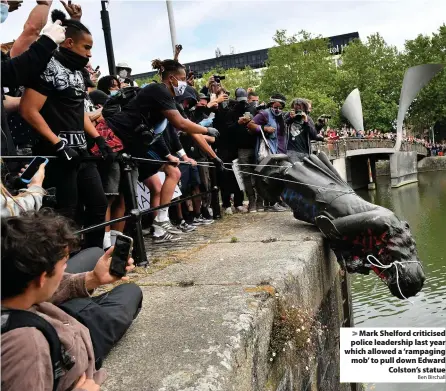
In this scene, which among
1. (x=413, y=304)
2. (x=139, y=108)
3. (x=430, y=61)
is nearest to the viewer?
(x=139, y=108)

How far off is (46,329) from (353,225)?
2.99m

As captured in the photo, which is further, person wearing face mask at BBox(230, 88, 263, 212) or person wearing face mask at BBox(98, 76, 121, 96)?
person wearing face mask at BBox(230, 88, 263, 212)

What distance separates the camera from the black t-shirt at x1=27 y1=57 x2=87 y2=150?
3051 mm

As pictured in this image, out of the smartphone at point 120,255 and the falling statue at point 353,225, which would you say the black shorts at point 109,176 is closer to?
the falling statue at point 353,225

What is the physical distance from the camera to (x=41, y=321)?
155cm

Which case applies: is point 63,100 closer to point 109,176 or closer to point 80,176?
point 80,176

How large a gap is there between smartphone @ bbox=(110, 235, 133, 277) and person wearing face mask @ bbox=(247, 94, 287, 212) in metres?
4.54

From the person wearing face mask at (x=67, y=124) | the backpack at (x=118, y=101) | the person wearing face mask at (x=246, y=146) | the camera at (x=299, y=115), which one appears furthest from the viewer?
the camera at (x=299, y=115)

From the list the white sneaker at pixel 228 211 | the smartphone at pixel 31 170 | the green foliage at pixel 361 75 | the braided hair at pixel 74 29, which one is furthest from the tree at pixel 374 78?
the smartphone at pixel 31 170

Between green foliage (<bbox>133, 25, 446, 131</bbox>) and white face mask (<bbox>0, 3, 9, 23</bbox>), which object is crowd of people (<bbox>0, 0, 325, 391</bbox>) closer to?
white face mask (<bbox>0, 3, 9, 23</bbox>)

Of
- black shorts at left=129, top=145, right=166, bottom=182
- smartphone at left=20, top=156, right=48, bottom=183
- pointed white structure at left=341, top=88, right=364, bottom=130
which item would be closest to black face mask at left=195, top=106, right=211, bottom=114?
black shorts at left=129, top=145, right=166, bottom=182

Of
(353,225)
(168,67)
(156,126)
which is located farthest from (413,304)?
(168,67)

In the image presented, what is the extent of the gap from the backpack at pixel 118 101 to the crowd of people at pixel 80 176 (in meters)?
0.01

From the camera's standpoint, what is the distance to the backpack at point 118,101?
4.36 metres
